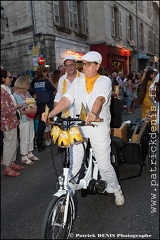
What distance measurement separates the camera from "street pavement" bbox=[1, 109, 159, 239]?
2170mm

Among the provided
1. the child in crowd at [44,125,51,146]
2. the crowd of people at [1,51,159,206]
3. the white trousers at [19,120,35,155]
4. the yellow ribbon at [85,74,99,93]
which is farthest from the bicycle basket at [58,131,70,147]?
the child in crowd at [44,125,51,146]

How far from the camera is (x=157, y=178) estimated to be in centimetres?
316

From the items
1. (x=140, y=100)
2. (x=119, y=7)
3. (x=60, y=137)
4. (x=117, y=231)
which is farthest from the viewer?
(x=140, y=100)

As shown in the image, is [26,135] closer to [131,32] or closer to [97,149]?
[97,149]

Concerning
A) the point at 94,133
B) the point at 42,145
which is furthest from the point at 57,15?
the point at 94,133

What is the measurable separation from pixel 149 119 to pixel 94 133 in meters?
1.25

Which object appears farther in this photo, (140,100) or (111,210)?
(140,100)

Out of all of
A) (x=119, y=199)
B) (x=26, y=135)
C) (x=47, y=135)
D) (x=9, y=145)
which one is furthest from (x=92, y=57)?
(x=47, y=135)

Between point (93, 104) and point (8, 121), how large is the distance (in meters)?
1.96

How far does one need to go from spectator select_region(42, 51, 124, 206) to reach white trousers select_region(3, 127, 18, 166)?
5.51 feet

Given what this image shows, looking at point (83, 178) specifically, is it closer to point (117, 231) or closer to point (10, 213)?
point (117, 231)

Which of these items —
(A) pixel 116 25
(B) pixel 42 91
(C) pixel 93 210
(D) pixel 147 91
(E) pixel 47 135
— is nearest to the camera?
(C) pixel 93 210

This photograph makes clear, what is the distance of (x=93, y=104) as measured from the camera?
1968 millimetres

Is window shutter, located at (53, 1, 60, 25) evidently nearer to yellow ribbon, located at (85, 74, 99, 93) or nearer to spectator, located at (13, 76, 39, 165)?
spectator, located at (13, 76, 39, 165)
